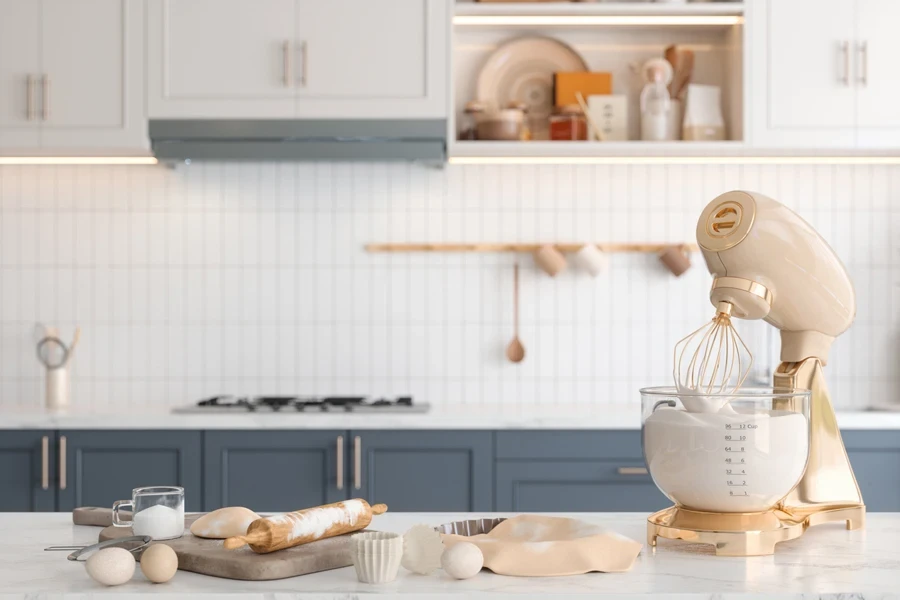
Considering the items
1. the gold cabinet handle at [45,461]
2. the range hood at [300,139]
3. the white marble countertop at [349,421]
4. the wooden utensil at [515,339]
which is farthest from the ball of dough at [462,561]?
the wooden utensil at [515,339]

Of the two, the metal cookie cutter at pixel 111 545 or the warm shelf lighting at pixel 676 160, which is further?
the warm shelf lighting at pixel 676 160

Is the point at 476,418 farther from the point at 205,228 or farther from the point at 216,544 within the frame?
the point at 216,544

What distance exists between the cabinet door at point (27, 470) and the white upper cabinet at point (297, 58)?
3.73 feet

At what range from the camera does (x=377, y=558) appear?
42.6 inches

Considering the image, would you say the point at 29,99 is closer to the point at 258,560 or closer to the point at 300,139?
the point at 300,139

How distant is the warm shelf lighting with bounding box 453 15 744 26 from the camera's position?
3.25m

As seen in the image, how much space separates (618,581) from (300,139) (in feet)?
7.64

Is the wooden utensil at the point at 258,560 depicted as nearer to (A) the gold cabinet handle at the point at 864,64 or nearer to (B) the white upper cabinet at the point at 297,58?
(B) the white upper cabinet at the point at 297,58

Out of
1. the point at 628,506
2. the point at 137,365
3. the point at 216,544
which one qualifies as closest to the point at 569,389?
A: the point at 628,506

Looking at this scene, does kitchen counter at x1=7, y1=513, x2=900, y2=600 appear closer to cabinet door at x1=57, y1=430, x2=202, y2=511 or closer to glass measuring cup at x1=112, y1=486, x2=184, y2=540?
glass measuring cup at x1=112, y1=486, x2=184, y2=540

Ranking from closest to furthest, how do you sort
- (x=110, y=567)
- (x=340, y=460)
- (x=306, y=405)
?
(x=110, y=567) < (x=340, y=460) < (x=306, y=405)

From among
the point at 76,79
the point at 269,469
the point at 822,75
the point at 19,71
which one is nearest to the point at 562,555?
the point at 269,469

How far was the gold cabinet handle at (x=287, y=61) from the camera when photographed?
10.3 ft

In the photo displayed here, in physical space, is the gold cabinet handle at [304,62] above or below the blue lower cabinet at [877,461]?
above
